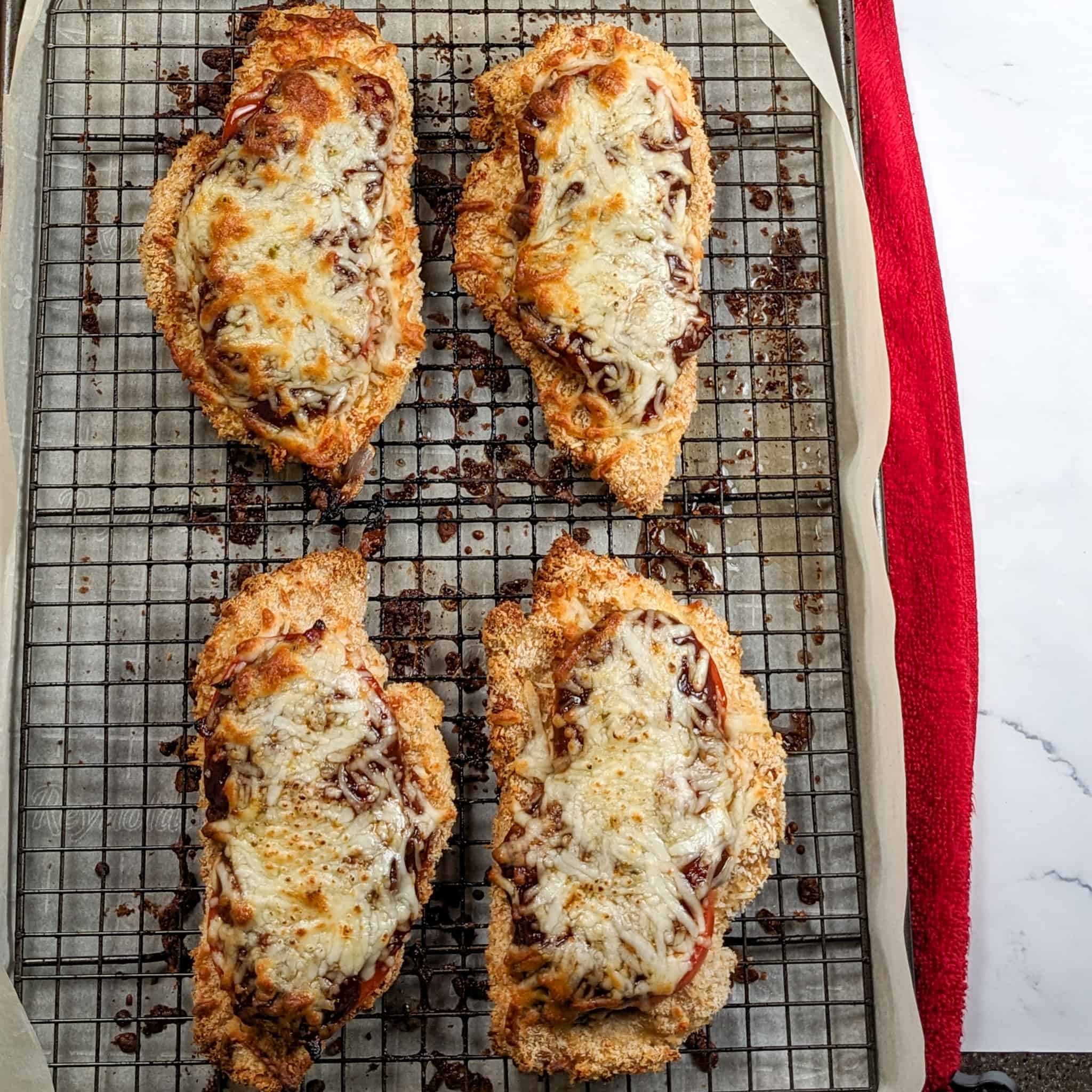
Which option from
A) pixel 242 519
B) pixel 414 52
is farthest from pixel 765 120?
pixel 242 519

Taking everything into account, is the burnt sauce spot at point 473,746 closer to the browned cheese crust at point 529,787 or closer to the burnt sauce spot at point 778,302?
the browned cheese crust at point 529,787

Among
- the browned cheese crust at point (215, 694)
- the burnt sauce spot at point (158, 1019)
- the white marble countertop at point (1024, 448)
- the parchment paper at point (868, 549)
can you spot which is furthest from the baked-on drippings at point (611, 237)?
the burnt sauce spot at point (158, 1019)

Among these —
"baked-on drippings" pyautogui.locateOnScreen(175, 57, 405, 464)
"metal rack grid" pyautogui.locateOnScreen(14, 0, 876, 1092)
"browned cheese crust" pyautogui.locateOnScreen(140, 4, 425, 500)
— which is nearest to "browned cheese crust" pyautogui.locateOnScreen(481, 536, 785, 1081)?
"metal rack grid" pyautogui.locateOnScreen(14, 0, 876, 1092)

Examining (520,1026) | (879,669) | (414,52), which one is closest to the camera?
(520,1026)

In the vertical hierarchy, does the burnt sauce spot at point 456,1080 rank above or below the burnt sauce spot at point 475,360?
below

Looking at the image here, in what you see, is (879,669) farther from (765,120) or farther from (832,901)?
(765,120)

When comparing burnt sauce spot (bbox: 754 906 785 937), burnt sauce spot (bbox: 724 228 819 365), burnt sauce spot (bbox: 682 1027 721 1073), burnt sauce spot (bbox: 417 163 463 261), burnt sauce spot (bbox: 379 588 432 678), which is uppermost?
burnt sauce spot (bbox: 417 163 463 261)

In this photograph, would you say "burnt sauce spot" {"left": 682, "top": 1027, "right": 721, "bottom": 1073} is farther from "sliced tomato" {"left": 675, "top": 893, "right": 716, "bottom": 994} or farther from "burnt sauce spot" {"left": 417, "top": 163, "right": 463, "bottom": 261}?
"burnt sauce spot" {"left": 417, "top": 163, "right": 463, "bottom": 261}
